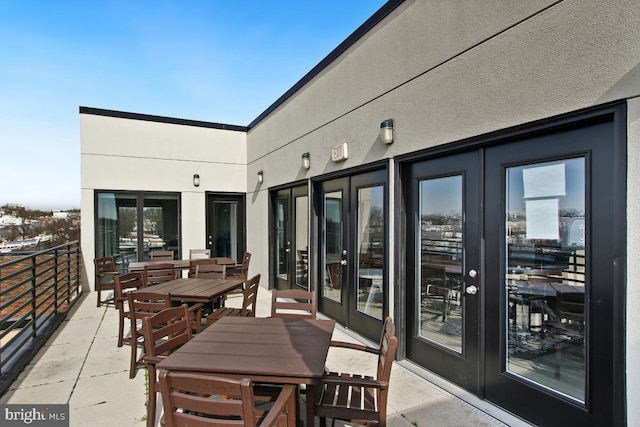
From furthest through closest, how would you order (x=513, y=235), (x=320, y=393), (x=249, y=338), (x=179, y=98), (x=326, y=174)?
(x=179, y=98)
(x=326, y=174)
(x=513, y=235)
(x=249, y=338)
(x=320, y=393)

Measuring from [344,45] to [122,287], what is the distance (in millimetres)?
4184

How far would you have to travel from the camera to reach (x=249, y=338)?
2305 millimetres

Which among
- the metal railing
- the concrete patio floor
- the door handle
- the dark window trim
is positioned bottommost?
the concrete patio floor

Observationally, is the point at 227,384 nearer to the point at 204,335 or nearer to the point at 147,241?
the point at 204,335

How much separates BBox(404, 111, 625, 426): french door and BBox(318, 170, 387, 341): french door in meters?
0.74

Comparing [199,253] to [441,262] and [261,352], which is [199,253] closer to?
[441,262]

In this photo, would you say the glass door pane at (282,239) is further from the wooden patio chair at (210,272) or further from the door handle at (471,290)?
the door handle at (471,290)

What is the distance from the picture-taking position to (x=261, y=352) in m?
2.04

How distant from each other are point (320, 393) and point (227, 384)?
38.4 inches

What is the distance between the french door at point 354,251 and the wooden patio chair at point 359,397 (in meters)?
1.71

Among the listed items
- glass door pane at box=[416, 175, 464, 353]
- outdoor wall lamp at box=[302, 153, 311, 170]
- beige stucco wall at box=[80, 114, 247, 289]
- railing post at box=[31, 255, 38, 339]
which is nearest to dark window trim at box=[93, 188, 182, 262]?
beige stucco wall at box=[80, 114, 247, 289]

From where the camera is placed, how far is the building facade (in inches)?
77.5

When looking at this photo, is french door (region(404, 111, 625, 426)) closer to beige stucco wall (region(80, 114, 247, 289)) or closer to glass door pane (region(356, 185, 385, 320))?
glass door pane (region(356, 185, 385, 320))

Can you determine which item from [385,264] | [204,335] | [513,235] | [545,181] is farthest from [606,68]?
[204,335]
